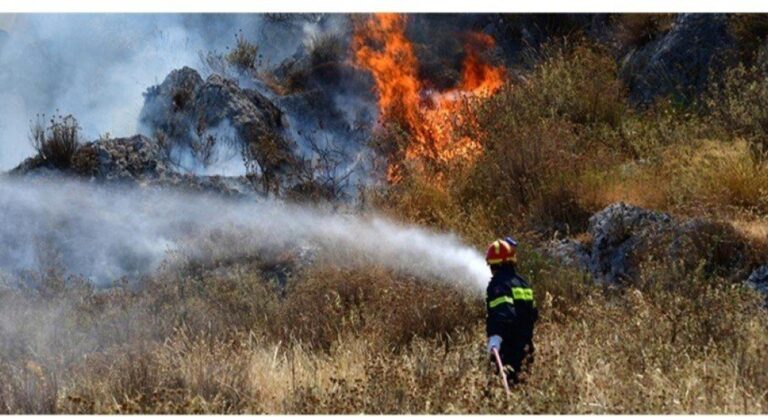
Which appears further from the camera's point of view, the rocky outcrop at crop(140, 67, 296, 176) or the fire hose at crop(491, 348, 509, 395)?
the rocky outcrop at crop(140, 67, 296, 176)

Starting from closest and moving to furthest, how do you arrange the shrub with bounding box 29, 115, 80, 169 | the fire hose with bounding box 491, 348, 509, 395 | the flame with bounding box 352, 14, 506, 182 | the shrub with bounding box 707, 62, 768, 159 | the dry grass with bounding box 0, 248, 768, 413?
the fire hose with bounding box 491, 348, 509, 395 → the dry grass with bounding box 0, 248, 768, 413 → the shrub with bounding box 707, 62, 768, 159 → the shrub with bounding box 29, 115, 80, 169 → the flame with bounding box 352, 14, 506, 182

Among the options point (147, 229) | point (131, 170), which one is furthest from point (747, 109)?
point (131, 170)

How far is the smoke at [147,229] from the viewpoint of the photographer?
1143 centimetres

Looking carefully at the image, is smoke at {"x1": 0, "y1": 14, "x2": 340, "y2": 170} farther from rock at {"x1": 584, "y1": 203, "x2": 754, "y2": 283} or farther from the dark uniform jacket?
the dark uniform jacket

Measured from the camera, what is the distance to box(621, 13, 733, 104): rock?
14266 mm

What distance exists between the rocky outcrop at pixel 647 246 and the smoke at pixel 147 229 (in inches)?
62.2

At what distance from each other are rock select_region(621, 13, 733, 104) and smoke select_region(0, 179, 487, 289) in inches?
203

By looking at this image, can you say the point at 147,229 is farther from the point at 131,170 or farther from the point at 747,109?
the point at 747,109

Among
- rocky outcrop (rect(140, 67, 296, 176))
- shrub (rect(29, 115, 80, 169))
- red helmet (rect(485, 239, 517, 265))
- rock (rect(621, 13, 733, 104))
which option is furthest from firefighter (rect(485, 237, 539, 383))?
shrub (rect(29, 115, 80, 169))

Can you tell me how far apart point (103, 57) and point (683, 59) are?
44.1ft

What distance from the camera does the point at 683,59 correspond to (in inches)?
571

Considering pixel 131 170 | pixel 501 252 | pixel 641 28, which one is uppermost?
pixel 641 28

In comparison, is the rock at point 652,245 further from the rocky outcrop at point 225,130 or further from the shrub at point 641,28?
the shrub at point 641,28
